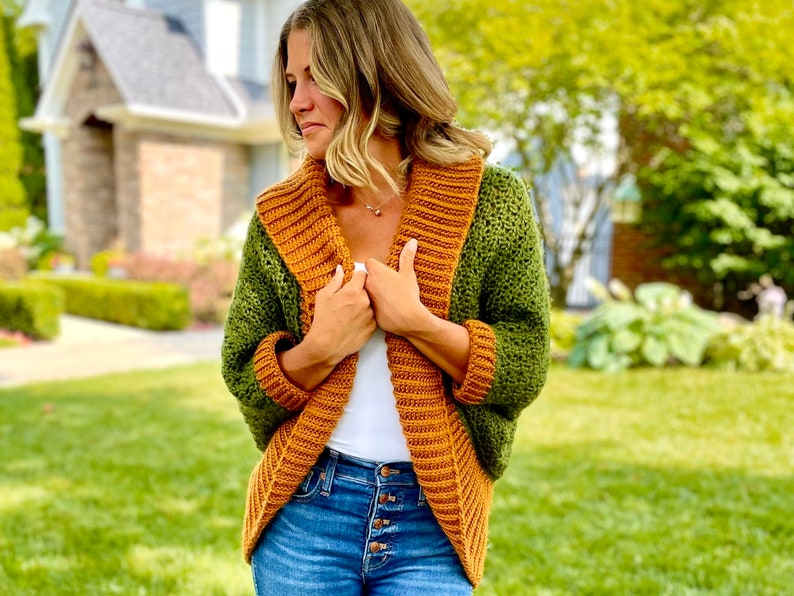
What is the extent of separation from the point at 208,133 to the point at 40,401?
8133 mm

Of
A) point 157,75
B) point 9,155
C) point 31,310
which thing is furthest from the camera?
point 9,155

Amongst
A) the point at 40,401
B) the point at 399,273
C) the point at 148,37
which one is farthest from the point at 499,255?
the point at 148,37

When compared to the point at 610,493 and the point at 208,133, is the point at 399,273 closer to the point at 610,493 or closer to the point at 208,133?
the point at 610,493

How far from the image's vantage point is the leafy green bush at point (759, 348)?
714cm

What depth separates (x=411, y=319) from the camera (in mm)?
1371

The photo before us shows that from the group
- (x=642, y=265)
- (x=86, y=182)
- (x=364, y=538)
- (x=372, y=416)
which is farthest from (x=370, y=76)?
(x=86, y=182)

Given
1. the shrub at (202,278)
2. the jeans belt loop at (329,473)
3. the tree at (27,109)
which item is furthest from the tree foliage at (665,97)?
the tree at (27,109)

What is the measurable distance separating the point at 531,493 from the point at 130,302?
8.16 metres

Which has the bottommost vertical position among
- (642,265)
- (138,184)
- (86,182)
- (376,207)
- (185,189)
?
(86,182)

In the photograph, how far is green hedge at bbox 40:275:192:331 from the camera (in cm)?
1035

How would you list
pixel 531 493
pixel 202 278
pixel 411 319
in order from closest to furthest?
pixel 411 319
pixel 531 493
pixel 202 278

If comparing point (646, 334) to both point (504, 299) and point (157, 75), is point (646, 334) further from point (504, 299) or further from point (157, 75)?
point (157, 75)

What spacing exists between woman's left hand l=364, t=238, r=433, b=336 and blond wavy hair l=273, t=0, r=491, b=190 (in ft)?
0.58

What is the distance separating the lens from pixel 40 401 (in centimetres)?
632
